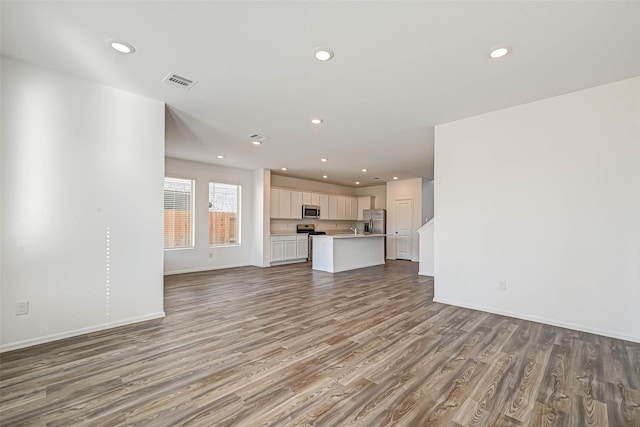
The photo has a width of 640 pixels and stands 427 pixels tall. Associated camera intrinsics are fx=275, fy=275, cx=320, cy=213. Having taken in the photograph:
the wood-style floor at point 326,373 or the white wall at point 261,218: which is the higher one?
the white wall at point 261,218

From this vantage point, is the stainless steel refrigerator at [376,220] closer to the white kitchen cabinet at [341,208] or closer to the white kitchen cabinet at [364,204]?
the white kitchen cabinet at [364,204]

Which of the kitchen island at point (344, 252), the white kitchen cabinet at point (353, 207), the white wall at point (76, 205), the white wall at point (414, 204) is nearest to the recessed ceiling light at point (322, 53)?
the white wall at point (76, 205)

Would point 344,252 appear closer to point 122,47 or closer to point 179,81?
point 179,81

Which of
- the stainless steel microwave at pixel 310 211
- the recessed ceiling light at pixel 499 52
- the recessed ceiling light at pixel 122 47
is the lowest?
the stainless steel microwave at pixel 310 211

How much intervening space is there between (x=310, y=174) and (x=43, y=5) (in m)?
6.91

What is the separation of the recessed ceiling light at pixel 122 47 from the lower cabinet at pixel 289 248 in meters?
5.91

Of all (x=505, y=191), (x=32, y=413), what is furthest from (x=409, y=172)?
(x=32, y=413)

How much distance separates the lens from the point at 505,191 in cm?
365

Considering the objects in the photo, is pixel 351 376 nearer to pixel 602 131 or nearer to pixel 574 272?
pixel 574 272

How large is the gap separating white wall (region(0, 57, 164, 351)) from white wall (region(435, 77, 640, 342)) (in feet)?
13.3

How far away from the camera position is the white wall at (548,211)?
2.93 m

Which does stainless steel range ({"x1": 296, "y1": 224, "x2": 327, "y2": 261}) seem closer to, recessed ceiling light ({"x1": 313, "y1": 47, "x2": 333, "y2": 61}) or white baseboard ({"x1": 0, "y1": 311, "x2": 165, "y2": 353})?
white baseboard ({"x1": 0, "y1": 311, "x2": 165, "y2": 353})

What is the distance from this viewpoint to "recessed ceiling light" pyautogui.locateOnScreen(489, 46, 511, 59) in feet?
7.73

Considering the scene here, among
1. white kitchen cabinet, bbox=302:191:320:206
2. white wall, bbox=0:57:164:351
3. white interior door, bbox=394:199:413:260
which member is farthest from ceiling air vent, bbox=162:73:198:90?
white interior door, bbox=394:199:413:260
